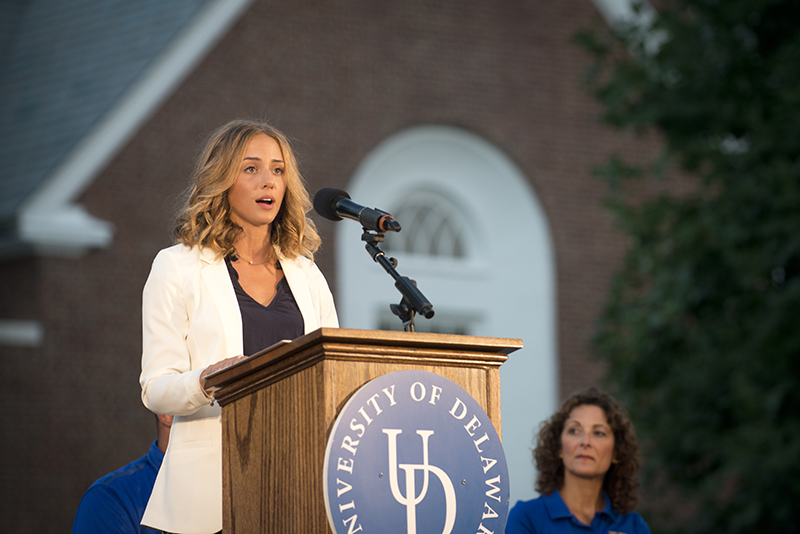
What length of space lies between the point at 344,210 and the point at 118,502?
1.42 m

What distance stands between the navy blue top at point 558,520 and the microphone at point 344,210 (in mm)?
2010

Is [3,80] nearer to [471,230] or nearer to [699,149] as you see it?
[471,230]

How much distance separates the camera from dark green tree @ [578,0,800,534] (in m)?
8.37

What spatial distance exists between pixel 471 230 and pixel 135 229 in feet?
13.1

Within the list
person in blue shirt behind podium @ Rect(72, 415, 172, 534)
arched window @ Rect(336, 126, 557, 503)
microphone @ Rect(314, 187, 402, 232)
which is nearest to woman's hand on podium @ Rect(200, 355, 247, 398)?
microphone @ Rect(314, 187, 402, 232)

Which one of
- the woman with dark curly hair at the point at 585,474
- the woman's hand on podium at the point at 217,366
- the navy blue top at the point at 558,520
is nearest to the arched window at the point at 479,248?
the woman with dark curly hair at the point at 585,474

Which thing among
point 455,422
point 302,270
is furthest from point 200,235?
point 455,422

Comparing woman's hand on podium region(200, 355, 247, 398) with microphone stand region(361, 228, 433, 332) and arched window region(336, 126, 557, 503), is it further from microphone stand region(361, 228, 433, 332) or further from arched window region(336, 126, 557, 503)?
arched window region(336, 126, 557, 503)

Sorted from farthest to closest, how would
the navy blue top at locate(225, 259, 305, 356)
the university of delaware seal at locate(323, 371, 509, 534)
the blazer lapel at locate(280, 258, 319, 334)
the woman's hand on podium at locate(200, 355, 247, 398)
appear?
1. the blazer lapel at locate(280, 258, 319, 334)
2. the navy blue top at locate(225, 259, 305, 356)
3. the woman's hand on podium at locate(200, 355, 247, 398)
4. the university of delaware seal at locate(323, 371, 509, 534)

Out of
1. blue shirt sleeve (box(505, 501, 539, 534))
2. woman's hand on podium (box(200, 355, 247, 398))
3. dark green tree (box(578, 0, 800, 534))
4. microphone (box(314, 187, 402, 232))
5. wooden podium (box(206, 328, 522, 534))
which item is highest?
dark green tree (box(578, 0, 800, 534))

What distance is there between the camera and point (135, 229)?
419 inches

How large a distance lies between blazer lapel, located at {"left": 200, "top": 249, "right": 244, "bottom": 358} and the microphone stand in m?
0.37

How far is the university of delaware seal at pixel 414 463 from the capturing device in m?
2.30

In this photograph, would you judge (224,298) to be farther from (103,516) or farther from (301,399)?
(103,516)
